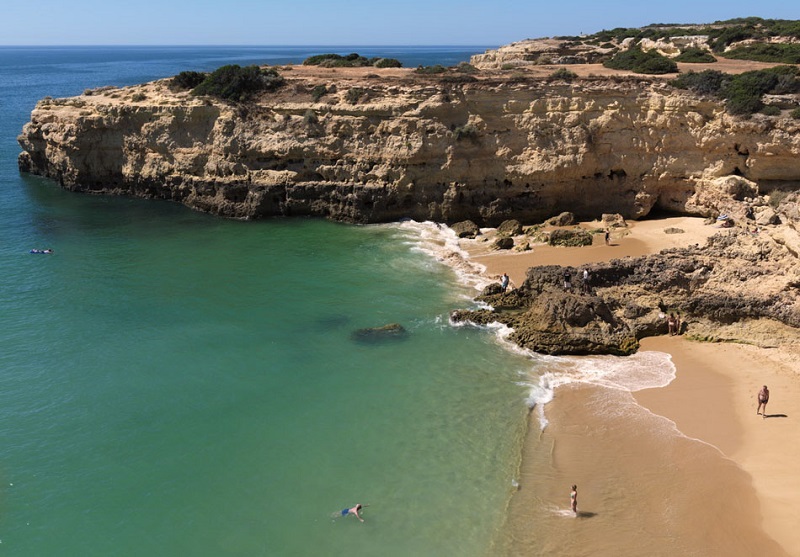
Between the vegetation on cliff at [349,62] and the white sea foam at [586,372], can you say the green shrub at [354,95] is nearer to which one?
the vegetation on cliff at [349,62]

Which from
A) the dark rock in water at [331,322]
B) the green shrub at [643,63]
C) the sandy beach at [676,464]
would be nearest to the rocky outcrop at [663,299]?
the sandy beach at [676,464]

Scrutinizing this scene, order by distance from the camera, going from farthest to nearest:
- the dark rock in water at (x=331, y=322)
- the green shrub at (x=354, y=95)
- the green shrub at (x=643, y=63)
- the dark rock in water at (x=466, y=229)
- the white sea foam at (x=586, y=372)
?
the green shrub at (x=643, y=63) → the green shrub at (x=354, y=95) → the dark rock in water at (x=466, y=229) → the dark rock in water at (x=331, y=322) → the white sea foam at (x=586, y=372)

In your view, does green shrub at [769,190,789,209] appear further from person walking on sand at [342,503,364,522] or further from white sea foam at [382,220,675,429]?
person walking on sand at [342,503,364,522]

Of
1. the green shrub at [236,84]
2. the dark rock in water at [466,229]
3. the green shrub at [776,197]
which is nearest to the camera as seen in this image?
the green shrub at [776,197]

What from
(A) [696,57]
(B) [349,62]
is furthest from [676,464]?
(B) [349,62]

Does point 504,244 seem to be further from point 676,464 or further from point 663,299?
point 676,464

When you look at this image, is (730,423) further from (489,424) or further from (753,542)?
(489,424)
